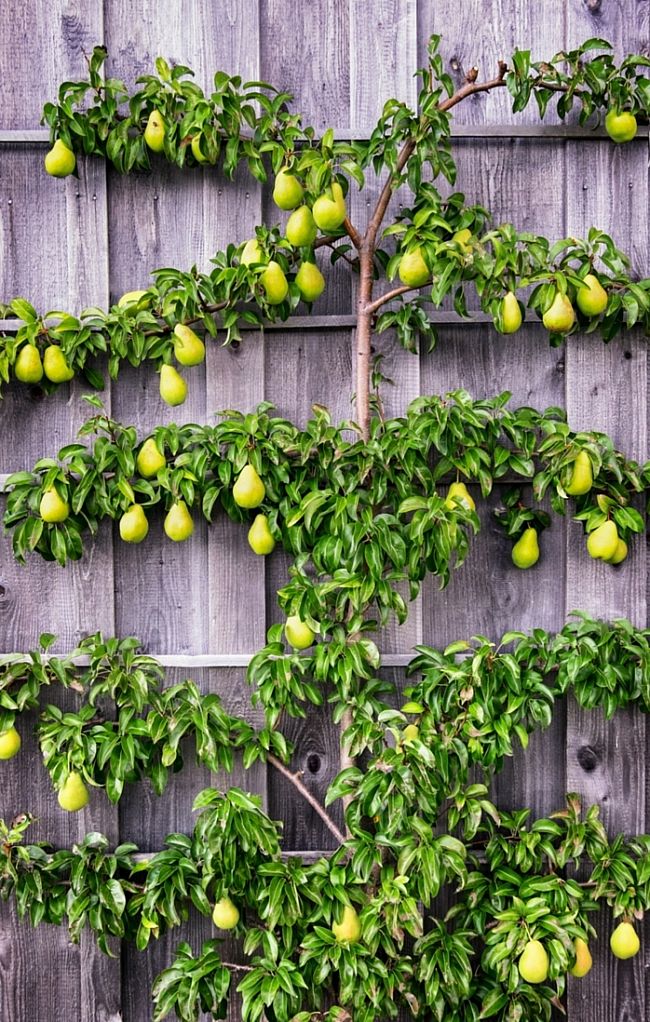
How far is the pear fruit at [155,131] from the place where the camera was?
78.3 inches

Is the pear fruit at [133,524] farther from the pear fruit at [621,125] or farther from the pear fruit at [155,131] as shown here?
the pear fruit at [621,125]

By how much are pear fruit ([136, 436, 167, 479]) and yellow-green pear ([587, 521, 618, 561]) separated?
0.99 metres

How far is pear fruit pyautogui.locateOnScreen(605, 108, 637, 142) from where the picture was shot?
2008mm

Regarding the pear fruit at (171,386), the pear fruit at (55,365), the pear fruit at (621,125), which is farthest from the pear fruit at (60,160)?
the pear fruit at (621,125)

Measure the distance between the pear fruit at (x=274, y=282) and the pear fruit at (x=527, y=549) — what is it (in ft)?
2.58

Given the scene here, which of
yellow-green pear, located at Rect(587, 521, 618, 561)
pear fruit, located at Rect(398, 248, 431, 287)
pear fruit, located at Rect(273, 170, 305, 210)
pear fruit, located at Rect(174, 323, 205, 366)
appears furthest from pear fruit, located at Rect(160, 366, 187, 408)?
yellow-green pear, located at Rect(587, 521, 618, 561)

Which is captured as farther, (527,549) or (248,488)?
(527,549)

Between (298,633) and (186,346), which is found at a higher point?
(186,346)

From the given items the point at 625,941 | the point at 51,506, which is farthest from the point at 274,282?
the point at 625,941

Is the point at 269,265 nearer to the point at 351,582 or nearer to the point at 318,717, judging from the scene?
the point at 351,582

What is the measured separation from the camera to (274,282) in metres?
1.94

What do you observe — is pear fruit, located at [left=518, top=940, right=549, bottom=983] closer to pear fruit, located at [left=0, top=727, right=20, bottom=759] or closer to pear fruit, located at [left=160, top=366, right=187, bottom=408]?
pear fruit, located at [left=0, top=727, right=20, bottom=759]

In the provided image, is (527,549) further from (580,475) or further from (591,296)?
(591,296)

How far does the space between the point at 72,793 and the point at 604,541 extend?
1.31 m
